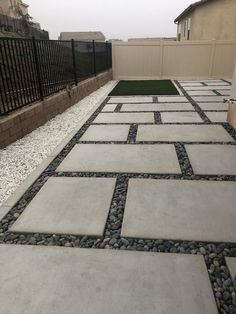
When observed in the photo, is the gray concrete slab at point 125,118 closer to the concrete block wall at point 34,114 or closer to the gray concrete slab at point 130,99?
the concrete block wall at point 34,114

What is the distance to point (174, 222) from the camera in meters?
2.40

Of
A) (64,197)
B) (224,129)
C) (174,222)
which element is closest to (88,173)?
(64,197)

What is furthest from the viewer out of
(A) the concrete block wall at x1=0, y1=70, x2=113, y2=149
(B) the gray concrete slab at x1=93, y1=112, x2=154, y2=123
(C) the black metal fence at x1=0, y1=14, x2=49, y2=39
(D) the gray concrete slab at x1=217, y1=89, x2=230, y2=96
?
(C) the black metal fence at x1=0, y1=14, x2=49, y2=39

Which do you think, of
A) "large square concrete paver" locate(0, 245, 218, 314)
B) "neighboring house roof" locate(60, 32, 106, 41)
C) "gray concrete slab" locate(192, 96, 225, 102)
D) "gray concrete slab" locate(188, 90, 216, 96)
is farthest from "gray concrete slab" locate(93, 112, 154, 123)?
"neighboring house roof" locate(60, 32, 106, 41)

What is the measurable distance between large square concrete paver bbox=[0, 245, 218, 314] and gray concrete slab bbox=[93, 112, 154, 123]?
4081mm

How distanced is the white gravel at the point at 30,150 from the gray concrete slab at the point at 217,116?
303 cm

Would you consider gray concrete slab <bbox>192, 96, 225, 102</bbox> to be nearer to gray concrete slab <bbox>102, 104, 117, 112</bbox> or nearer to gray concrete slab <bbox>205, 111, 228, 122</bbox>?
gray concrete slab <bbox>205, 111, 228, 122</bbox>

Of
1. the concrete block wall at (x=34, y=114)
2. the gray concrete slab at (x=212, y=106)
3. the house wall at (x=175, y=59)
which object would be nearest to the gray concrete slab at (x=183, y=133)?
the gray concrete slab at (x=212, y=106)

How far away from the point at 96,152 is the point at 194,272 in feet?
8.49

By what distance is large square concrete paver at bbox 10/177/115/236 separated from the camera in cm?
238

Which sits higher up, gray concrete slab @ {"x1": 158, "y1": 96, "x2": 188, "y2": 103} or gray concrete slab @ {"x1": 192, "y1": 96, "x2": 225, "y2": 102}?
gray concrete slab @ {"x1": 158, "y1": 96, "x2": 188, "y2": 103}

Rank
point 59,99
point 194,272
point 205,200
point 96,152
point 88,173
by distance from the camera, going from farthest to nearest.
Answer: point 59,99 < point 96,152 < point 88,173 < point 205,200 < point 194,272

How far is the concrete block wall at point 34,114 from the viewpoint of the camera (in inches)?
174

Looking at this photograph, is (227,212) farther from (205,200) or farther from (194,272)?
(194,272)
